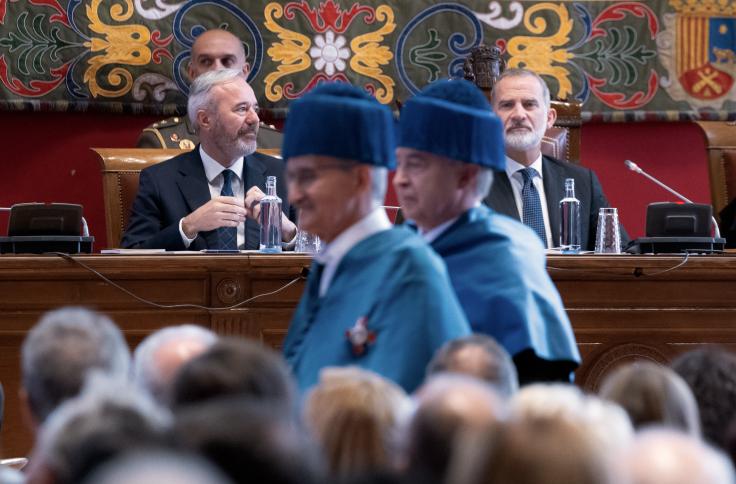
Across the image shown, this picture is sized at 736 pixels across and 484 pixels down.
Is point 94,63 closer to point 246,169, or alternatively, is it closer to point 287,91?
point 287,91

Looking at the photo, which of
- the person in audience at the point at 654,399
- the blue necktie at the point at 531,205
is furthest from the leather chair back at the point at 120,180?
the person in audience at the point at 654,399

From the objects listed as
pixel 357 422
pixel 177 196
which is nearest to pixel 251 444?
pixel 357 422

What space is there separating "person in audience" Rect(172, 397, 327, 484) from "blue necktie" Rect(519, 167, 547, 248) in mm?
3546

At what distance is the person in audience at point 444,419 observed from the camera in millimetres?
992

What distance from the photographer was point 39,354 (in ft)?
3.99

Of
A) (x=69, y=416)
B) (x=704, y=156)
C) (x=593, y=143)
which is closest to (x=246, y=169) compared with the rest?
(x=593, y=143)

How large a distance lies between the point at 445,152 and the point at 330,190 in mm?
245

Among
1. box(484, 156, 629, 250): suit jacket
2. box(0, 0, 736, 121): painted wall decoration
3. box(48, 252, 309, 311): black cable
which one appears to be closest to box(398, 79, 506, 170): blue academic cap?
box(48, 252, 309, 311): black cable

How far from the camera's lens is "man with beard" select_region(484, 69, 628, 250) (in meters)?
4.45

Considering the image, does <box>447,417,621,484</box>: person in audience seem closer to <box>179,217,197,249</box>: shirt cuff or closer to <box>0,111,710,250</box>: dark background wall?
<box>179,217,197,249</box>: shirt cuff

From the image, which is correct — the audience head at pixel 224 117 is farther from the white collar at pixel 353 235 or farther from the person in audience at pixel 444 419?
the person in audience at pixel 444 419

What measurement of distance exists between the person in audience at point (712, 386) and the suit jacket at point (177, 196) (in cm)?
295

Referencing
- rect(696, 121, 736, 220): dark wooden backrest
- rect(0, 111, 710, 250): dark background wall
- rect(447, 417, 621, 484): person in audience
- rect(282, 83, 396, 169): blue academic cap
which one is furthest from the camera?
rect(0, 111, 710, 250): dark background wall

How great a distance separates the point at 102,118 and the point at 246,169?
1.37 meters
